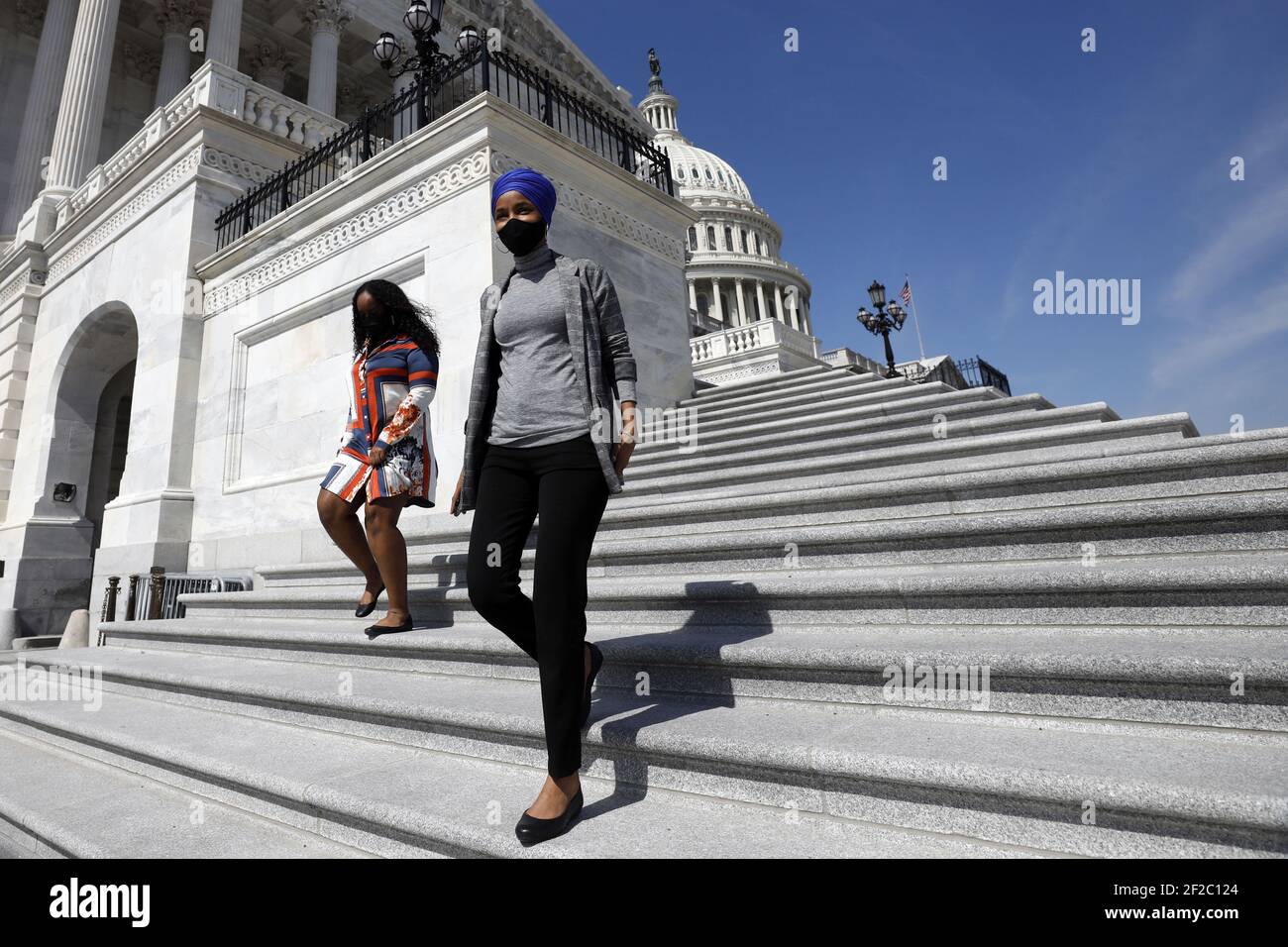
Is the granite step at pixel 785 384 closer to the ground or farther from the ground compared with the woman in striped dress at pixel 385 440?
farther from the ground

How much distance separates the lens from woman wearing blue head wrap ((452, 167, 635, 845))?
2.17 m

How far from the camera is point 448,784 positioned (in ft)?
8.55

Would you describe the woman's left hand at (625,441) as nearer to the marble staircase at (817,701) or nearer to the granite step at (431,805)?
the marble staircase at (817,701)

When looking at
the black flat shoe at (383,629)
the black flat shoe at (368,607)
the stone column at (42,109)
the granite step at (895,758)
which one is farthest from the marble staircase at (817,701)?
the stone column at (42,109)

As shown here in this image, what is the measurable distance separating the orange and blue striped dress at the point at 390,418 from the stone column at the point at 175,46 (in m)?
22.6

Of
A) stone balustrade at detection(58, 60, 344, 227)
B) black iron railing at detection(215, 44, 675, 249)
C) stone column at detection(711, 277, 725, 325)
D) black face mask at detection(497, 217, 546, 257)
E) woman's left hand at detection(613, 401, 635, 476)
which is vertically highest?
stone column at detection(711, 277, 725, 325)

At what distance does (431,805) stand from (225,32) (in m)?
23.2

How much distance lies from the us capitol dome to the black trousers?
66162 millimetres

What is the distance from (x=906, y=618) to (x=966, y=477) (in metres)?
1.49

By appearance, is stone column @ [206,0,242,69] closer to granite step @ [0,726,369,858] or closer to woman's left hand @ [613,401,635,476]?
granite step @ [0,726,369,858]

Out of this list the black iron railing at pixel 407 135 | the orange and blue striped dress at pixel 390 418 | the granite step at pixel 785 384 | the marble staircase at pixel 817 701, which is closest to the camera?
the marble staircase at pixel 817 701

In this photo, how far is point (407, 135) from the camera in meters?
8.86

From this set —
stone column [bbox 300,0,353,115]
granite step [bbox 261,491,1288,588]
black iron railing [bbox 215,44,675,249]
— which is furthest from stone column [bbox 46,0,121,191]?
granite step [bbox 261,491,1288,588]

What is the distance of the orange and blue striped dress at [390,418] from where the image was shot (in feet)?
15.0
